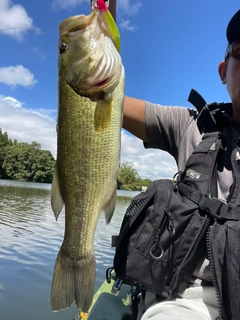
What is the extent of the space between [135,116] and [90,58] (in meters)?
0.72

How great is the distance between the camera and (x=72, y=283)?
2086mm

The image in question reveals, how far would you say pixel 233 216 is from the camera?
222 cm

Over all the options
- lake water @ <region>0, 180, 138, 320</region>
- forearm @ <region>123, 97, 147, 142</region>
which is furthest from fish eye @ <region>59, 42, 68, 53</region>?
lake water @ <region>0, 180, 138, 320</region>

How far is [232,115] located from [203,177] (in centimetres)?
86

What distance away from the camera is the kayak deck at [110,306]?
12.8ft

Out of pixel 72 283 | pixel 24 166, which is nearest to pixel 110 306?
pixel 72 283

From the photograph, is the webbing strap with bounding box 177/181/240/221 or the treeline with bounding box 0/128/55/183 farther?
the treeline with bounding box 0/128/55/183

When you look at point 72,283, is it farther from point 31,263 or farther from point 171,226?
point 31,263

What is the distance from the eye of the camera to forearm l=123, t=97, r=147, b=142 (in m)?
2.60

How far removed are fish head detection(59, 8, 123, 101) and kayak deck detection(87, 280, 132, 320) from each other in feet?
9.93

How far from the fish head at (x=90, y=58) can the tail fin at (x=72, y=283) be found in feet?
3.69

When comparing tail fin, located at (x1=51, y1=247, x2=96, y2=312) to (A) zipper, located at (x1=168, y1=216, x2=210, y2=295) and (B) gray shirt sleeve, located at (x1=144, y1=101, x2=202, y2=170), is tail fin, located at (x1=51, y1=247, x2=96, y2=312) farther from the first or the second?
(B) gray shirt sleeve, located at (x1=144, y1=101, x2=202, y2=170)

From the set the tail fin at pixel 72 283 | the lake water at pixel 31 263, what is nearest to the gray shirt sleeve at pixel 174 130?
the tail fin at pixel 72 283

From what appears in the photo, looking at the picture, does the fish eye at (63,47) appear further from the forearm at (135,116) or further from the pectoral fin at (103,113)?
the forearm at (135,116)
